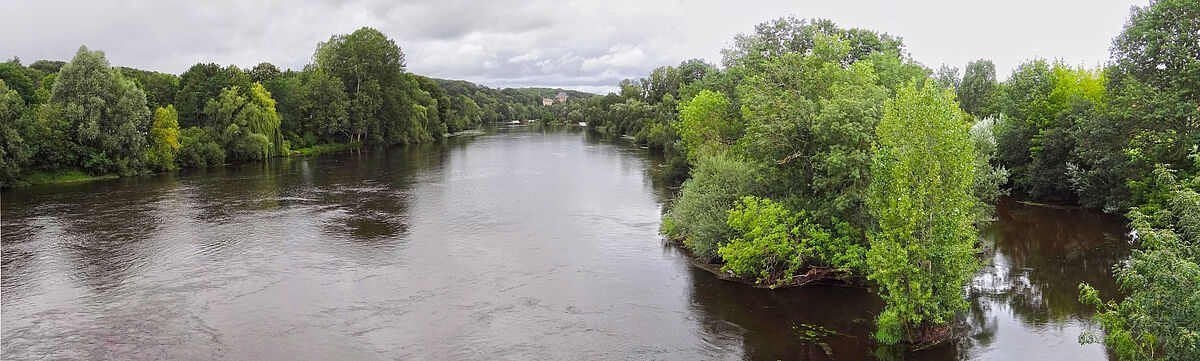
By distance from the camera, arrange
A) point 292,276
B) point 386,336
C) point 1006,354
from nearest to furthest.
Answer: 1. point 1006,354
2. point 386,336
3. point 292,276

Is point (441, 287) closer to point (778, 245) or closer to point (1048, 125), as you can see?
point (778, 245)

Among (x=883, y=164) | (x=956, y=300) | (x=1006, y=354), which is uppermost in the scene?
(x=883, y=164)

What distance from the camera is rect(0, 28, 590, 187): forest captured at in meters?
43.2

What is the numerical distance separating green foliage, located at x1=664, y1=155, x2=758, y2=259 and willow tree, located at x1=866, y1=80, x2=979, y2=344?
6.83m

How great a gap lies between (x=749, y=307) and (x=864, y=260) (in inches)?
134

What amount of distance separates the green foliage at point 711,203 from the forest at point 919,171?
77 millimetres

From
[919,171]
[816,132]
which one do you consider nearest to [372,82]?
[816,132]

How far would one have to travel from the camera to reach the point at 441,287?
2167 cm

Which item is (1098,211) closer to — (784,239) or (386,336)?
(784,239)

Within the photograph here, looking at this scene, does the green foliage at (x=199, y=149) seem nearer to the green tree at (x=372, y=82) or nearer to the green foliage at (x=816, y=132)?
the green tree at (x=372, y=82)

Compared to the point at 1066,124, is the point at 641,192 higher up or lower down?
lower down

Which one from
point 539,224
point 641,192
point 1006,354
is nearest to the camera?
point 1006,354

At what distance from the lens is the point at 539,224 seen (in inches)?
1245

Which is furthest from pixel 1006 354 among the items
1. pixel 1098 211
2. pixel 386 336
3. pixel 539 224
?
pixel 1098 211
